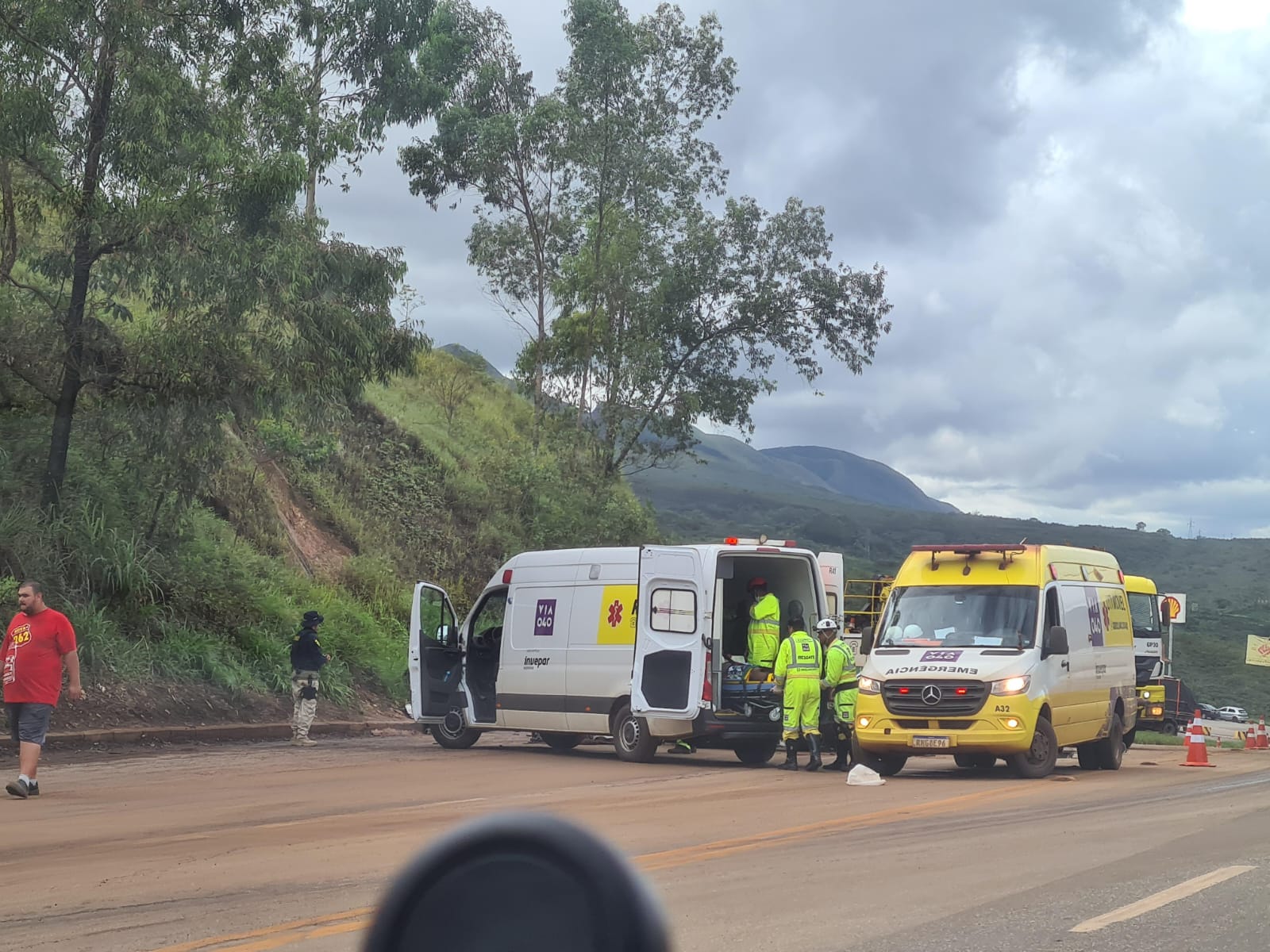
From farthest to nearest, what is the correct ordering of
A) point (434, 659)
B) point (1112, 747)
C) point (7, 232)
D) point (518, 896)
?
point (434, 659) → point (7, 232) → point (1112, 747) → point (518, 896)

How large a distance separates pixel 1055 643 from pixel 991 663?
0.79 metres

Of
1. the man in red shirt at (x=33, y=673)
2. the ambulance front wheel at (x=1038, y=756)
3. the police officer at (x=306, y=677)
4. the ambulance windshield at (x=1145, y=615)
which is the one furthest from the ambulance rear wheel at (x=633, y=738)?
the ambulance windshield at (x=1145, y=615)

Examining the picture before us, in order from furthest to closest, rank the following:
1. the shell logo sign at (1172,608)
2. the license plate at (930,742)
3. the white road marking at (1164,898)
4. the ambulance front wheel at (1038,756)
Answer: the shell logo sign at (1172,608) < the ambulance front wheel at (1038,756) < the license plate at (930,742) < the white road marking at (1164,898)

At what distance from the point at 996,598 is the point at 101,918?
38.8 ft

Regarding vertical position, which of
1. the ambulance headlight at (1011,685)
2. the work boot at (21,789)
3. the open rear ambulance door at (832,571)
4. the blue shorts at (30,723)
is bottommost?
the work boot at (21,789)

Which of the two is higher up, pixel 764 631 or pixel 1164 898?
pixel 764 631

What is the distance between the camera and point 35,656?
12.9 meters

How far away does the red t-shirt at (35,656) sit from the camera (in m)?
12.8

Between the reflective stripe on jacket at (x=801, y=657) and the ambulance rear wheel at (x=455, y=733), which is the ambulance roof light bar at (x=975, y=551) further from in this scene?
the ambulance rear wheel at (x=455, y=733)

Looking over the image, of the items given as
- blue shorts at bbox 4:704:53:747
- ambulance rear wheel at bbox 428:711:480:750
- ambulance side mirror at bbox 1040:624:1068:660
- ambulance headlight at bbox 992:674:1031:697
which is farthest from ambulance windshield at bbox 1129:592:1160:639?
blue shorts at bbox 4:704:53:747

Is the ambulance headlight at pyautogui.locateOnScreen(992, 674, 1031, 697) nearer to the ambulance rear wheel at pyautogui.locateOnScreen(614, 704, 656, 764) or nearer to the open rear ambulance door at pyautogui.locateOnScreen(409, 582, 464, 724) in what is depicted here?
the ambulance rear wheel at pyautogui.locateOnScreen(614, 704, 656, 764)

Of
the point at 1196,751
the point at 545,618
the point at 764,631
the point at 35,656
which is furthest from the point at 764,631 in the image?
the point at 35,656

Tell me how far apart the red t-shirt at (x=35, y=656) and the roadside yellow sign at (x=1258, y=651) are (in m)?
42.5

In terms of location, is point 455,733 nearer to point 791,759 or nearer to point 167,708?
point 167,708
